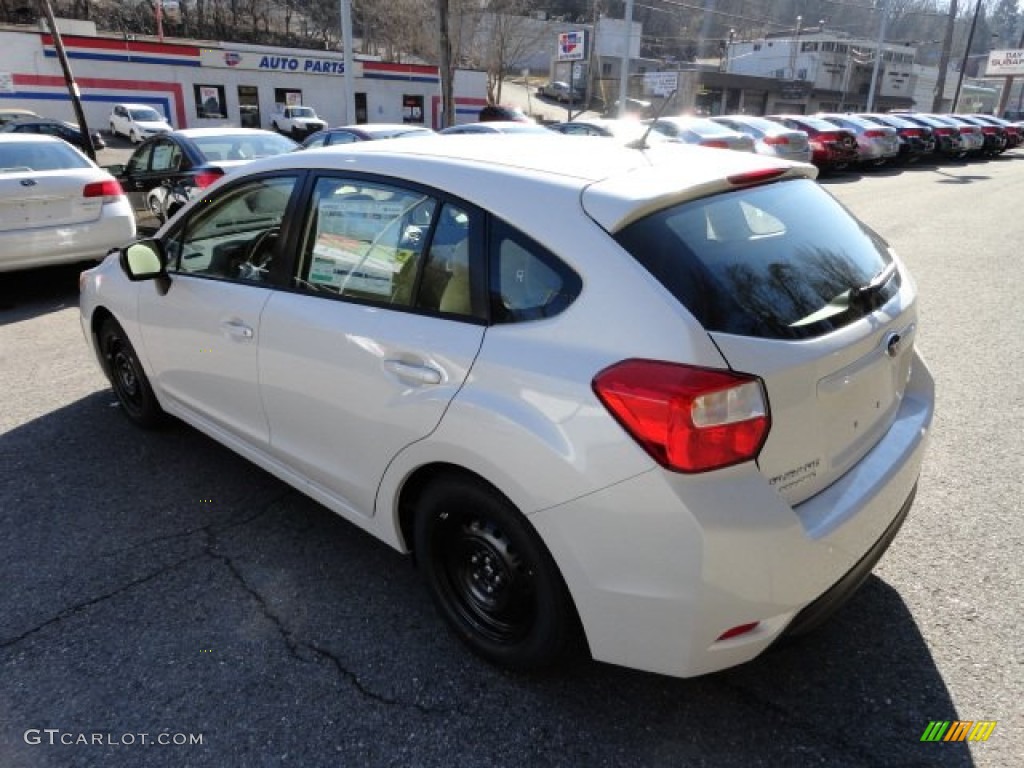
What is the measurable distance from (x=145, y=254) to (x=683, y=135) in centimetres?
1465

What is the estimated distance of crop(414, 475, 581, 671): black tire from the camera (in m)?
2.11

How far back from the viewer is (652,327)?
1.83m

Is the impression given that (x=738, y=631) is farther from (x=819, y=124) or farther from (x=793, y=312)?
(x=819, y=124)

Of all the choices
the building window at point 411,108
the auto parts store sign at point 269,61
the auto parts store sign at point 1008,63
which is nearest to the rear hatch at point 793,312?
the auto parts store sign at point 269,61

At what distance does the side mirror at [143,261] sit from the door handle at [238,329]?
582mm

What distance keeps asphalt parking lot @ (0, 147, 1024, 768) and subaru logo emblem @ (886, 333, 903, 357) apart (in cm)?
100

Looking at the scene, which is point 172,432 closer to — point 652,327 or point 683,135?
point 652,327

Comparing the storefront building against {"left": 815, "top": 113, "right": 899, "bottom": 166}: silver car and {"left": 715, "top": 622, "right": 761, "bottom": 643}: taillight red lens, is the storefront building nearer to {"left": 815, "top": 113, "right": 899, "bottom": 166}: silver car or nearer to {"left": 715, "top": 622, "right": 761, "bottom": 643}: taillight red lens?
{"left": 815, "top": 113, "right": 899, "bottom": 166}: silver car

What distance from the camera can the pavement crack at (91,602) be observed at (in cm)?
252

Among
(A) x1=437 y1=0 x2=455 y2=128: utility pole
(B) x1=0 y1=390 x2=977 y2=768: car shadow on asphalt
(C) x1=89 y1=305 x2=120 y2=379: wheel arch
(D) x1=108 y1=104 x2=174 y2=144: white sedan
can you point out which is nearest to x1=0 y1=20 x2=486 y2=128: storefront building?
(D) x1=108 y1=104 x2=174 y2=144: white sedan

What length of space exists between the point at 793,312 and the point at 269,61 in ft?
145

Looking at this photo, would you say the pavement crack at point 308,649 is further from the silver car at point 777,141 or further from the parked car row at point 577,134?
the silver car at point 777,141

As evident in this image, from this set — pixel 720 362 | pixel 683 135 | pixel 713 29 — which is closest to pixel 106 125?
pixel 683 135

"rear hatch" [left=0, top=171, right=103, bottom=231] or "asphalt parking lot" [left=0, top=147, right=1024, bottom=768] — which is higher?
"rear hatch" [left=0, top=171, right=103, bottom=231]
